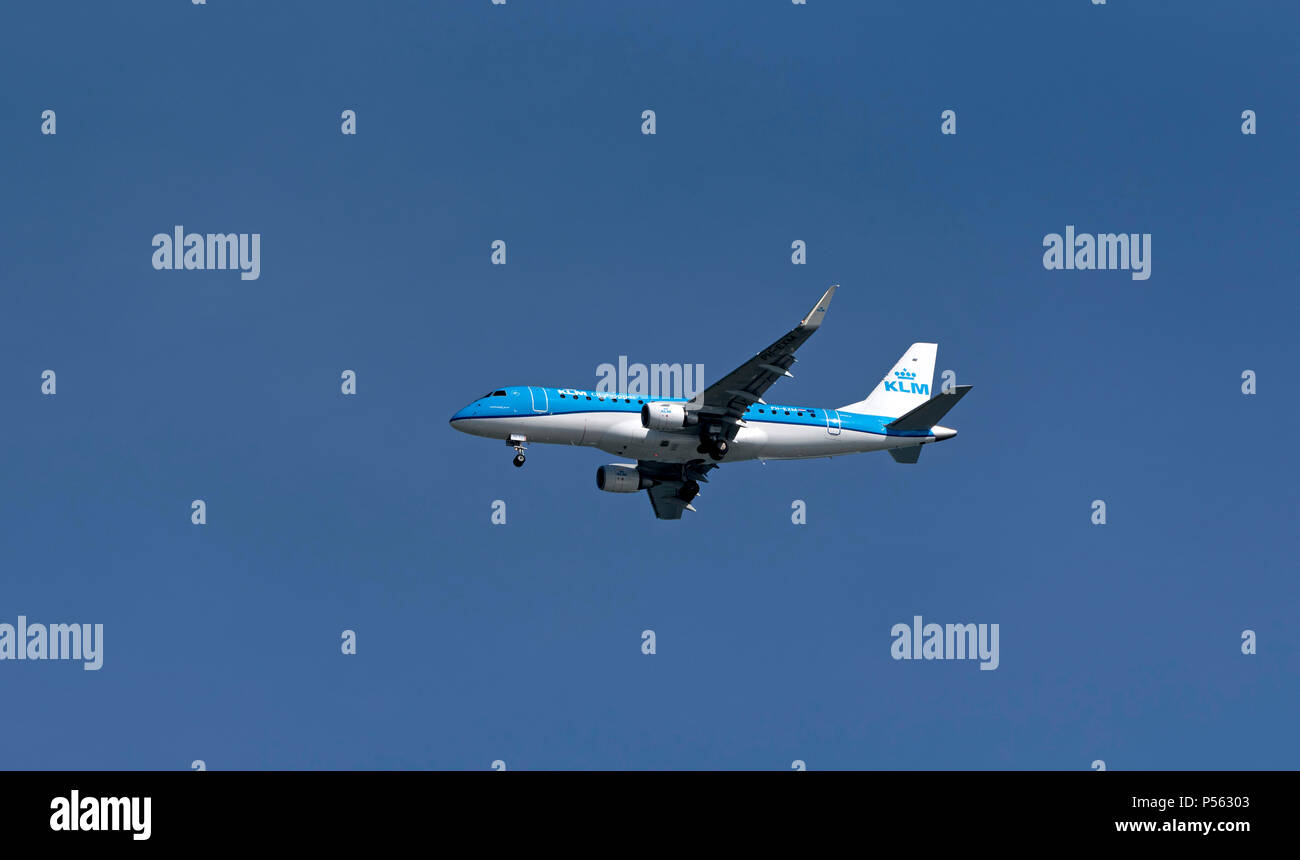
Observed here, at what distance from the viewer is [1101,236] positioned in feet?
245

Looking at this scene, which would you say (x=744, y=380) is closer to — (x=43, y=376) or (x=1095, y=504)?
(x=1095, y=504)

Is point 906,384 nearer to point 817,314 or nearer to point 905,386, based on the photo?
point 905,386

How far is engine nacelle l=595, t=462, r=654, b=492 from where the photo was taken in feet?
241

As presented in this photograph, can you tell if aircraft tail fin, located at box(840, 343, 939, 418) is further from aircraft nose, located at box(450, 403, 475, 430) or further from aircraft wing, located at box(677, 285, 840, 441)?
aircraft nose, located at box(450, 403, 475, 430)

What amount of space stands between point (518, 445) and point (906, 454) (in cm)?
2061

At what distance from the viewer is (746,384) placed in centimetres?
6600

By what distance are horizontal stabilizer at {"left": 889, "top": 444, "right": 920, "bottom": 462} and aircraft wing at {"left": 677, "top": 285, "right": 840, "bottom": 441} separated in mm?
8859

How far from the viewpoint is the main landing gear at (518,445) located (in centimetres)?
6400

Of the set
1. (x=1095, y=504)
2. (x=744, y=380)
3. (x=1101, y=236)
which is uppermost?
(x=1101, y=236)

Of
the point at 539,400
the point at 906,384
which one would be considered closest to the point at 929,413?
the point at 906,384
